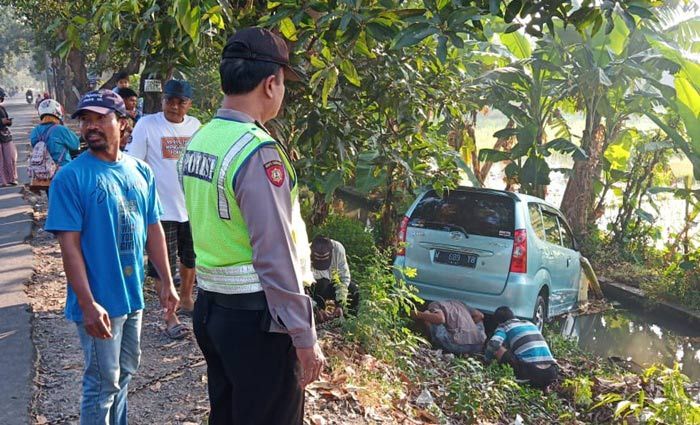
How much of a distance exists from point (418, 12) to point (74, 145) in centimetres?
542

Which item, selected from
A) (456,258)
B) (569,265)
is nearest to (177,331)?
(456,258)

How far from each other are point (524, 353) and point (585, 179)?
691cm

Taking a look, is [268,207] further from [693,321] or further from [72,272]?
[693,321]

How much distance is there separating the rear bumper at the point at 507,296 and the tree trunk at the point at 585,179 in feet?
17.3

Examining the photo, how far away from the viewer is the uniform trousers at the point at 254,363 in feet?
7.77

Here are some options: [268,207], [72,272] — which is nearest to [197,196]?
[268,207]

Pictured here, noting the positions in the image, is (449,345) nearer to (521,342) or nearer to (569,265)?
(521,342)

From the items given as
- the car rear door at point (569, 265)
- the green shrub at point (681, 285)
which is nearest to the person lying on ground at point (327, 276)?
the car rear door at point (569, 265)

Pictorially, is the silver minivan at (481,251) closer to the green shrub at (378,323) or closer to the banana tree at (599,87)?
the green shrub at (378,323)

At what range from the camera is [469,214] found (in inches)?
312

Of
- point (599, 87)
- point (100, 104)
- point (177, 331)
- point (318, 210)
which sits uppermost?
point (599, 87)

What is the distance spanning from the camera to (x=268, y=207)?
2.22 m

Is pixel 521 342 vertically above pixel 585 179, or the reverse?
pixel 585 179

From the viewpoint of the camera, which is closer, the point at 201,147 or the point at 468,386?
the point at 201,147
